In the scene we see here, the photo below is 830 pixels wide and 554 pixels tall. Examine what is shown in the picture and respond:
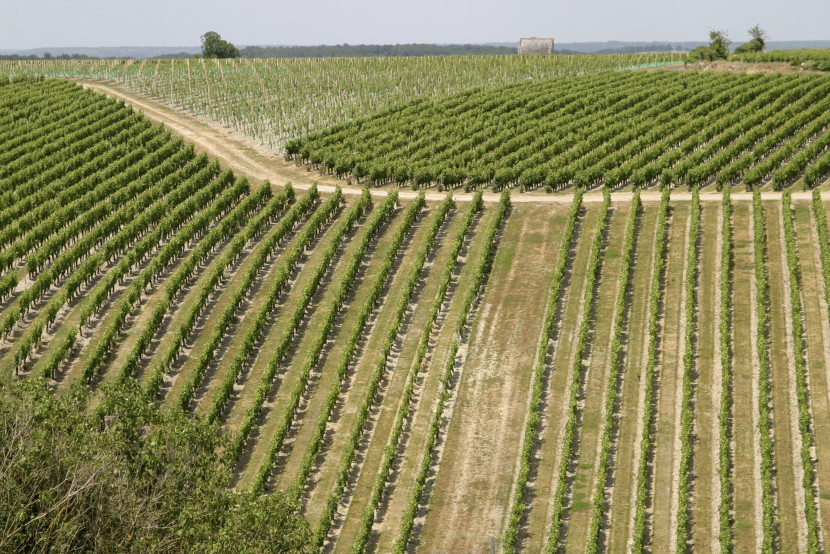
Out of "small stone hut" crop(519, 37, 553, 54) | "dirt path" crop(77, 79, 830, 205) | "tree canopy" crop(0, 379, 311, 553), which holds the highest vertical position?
"small stone hut" crop(519, 37, 553, 54)

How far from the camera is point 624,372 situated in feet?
165

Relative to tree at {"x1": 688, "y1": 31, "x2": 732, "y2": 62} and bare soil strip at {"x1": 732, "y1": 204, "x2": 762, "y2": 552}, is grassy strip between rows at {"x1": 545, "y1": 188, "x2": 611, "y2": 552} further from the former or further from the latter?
tree at {"x1": 688, "y1": 31, "x2": 732, "y2": 62}

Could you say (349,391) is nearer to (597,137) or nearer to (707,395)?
(707,395)

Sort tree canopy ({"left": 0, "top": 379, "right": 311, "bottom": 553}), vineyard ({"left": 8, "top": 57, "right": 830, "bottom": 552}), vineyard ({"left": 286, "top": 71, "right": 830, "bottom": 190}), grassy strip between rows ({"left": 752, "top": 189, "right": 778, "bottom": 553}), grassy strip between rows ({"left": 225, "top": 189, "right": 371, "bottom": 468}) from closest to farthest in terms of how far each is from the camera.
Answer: tree canopy ({"left": 0, "top": 379, "right": 311, "bottom": 553})
grassy strip between rows ({"left": 752, "top": 189, "right": 778, "bottom": 553})
vineyard ({"left": 8, "top": 57, "right": 830, "bottom": 552})
grassy strip between rows ({"left": 225, "top": 189, "right": 371, "bottom": 468})
vineyard ({"left": 286, "top": 71, "right": 830, "bottom": 190})

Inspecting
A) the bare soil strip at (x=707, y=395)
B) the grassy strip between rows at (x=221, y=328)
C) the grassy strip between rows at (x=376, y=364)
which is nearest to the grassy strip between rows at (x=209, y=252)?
the grassy strip between rows at (x=221, y=328)

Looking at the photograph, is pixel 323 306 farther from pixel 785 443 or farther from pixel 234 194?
pixel 785 443

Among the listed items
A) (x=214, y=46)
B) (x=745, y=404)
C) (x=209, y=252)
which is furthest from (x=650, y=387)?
(x=214, y=46)

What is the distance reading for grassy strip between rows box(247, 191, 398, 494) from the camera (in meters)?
44.0

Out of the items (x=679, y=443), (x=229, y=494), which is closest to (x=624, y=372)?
(x=679, y=443)

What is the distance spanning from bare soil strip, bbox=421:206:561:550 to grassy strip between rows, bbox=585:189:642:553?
140 inches

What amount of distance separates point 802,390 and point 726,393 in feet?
10.1

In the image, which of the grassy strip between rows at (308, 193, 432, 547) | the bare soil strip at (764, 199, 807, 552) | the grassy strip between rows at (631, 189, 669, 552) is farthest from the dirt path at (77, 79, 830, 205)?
the bare soil strip at (764, 199, 807, 552)

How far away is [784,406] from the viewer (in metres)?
46.7

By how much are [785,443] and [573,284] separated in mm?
17029
